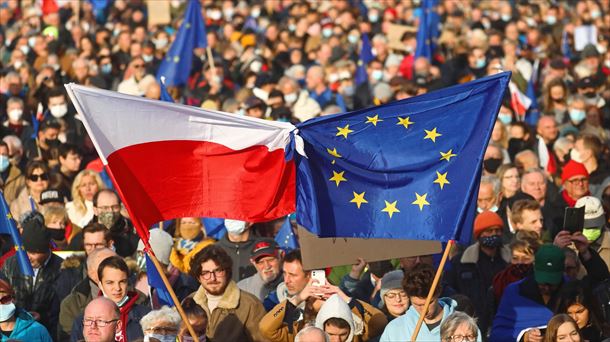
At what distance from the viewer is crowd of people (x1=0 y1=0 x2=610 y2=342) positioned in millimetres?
11234

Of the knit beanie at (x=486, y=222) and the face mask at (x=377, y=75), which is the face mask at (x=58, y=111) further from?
the knit beanie at (x=486, y=222)

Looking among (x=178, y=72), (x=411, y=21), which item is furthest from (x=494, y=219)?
(x=411, y=21)

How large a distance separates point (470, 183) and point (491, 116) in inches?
18.7

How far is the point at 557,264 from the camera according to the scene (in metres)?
11.5

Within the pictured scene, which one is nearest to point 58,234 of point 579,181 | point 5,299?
point 5,299

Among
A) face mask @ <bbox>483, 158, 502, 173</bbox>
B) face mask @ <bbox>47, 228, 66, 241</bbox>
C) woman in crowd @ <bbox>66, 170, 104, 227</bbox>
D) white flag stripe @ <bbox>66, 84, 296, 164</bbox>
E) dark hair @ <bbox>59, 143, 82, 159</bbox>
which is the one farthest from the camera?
dark hair @ <bbox>59, 143, 82, 159</bbox>

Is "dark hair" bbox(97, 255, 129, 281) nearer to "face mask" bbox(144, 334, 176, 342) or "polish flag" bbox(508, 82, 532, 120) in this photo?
"face mask" bbox(144, 334, 176, 342)

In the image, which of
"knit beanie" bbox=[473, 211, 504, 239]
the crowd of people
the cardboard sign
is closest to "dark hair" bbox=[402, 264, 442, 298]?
the crowd of people

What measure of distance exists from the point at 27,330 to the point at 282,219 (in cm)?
410

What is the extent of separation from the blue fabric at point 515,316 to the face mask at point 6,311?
126 inches

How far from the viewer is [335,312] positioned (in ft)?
35.1

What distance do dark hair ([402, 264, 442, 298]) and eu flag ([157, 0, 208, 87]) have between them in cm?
1185

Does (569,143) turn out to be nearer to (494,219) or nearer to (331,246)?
(494,219)

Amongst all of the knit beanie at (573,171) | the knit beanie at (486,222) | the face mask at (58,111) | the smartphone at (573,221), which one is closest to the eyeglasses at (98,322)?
the smartphone at (573,221)
